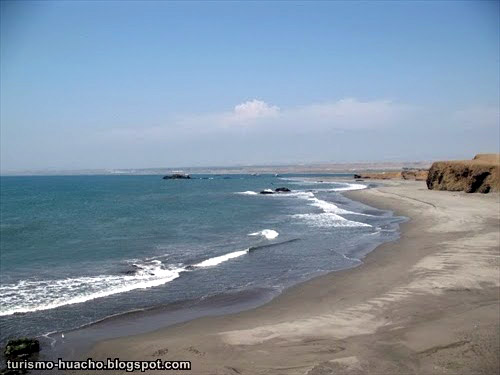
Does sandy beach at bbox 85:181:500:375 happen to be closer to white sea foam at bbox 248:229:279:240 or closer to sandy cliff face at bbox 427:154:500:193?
white sea foam at bbox 248:229:279:240

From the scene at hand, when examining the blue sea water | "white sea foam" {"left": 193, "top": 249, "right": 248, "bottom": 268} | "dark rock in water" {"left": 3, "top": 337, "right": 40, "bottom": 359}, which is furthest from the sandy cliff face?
"dark rock in water" {"left": 3, "top": 337, "right": 40, "bottom": 359}

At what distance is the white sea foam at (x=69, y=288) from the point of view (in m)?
15.9

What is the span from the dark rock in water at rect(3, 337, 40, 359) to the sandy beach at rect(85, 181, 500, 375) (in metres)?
1.63

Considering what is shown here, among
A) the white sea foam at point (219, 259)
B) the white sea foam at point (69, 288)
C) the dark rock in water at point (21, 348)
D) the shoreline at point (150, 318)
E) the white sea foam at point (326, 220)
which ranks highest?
the white sea foam at point (326, 220)

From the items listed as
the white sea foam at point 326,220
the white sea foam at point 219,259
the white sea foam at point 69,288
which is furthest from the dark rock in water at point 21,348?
the white sea foam at point 326,220

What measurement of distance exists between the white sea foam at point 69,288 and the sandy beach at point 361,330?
5115mm

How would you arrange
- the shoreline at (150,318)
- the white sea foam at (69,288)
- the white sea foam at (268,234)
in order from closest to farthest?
the shoreline at (150,318)
the white sea foam at (69,288)
the white sea foam at (268,234)

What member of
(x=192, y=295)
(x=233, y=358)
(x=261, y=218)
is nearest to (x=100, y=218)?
(x=261, y=218)

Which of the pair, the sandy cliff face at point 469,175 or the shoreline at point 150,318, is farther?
the sandy cliff face at point 469,175

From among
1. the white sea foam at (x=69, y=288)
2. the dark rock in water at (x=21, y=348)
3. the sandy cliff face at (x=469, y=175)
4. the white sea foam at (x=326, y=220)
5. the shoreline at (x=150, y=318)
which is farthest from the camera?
the sandy cliff face at (x=469, y=175)

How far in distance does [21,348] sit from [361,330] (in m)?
9.70

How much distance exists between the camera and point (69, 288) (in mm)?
18078

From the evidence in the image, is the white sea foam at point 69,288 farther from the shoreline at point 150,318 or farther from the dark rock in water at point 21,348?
the dark rock in water at point 21,348

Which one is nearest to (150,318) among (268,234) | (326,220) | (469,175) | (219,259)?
(219,259)
